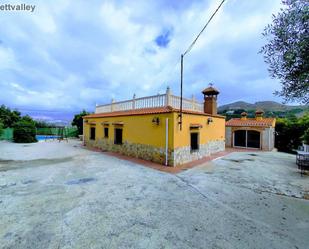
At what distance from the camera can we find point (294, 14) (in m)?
3.95

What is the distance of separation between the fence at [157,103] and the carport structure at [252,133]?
272 inches

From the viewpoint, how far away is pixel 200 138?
32.6 feet

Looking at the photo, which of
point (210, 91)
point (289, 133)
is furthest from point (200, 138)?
point (289, 133)

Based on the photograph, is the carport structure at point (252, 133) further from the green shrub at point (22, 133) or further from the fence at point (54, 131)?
the green shrub at point (22, 133)

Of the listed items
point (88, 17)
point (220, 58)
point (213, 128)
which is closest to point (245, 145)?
point (213, 128)

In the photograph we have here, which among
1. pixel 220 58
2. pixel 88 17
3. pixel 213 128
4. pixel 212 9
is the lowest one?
pixel 213 128

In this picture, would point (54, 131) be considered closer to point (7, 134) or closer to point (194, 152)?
point (7, 134)

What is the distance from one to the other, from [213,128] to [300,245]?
9.64 metres

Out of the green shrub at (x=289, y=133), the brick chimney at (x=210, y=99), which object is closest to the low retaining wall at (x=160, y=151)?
the brick chimney at (x=210, y=99)

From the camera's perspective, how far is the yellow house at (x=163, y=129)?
787 centimetres

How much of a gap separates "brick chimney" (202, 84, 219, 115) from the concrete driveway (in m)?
6.37

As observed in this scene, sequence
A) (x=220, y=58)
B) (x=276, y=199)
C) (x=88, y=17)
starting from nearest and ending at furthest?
(x=276, y=199) < (x=88, y=17) < (x=220, y=58)

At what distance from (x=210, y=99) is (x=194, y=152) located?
466cm

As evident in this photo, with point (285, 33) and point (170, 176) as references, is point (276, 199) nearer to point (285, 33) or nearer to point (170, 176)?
point (170, 176)
